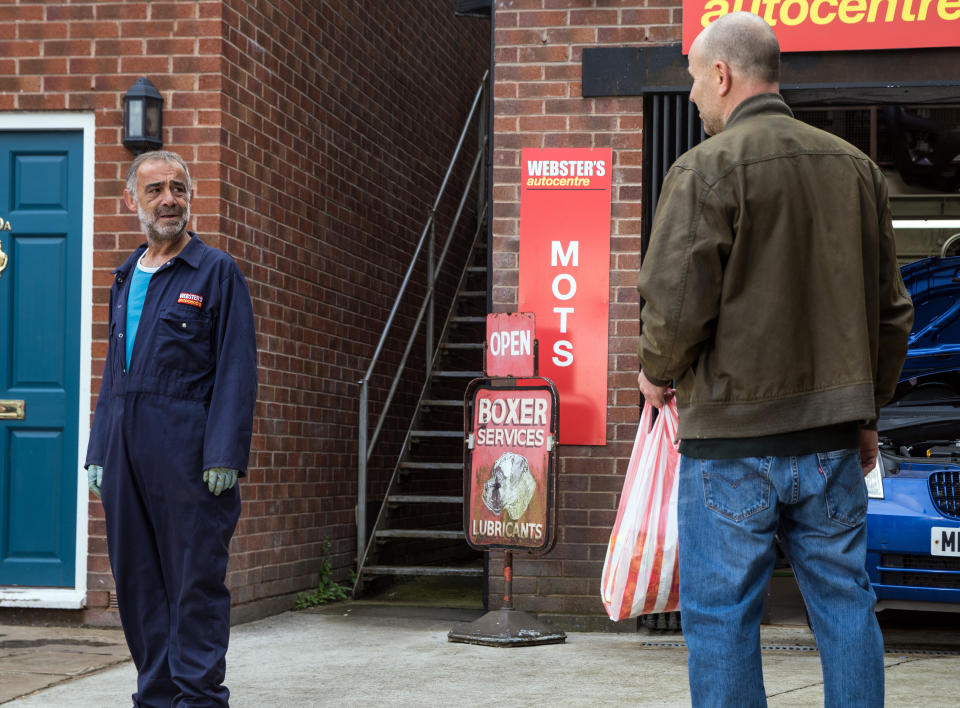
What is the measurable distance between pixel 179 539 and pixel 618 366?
352 cm

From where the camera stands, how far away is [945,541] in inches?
244

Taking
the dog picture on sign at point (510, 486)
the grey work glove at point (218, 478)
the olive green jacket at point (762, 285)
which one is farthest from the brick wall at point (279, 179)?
the olive green jacket at point (762, 285)

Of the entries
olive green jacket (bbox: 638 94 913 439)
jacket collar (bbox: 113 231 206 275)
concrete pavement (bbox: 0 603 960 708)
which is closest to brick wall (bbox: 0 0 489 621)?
concrete pavement (bbox: 0 603 960 708)

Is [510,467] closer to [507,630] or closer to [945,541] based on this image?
[507,630]

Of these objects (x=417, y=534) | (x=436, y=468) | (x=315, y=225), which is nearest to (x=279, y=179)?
(x=315, y=225)

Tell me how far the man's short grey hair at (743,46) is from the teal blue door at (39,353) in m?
4.91

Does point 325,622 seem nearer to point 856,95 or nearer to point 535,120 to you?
point 535,120

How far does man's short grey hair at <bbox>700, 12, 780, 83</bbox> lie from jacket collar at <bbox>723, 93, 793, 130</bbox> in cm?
4

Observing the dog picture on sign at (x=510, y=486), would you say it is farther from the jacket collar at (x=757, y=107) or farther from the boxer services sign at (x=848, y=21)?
the jacket collar at (x=757, y=107)

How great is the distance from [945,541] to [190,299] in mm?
3950

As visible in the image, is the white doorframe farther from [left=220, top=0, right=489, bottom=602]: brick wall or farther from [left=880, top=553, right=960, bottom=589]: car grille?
[left=880, top=553, right=960, bottom=589]: car grille

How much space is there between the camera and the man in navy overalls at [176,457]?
4.05 m

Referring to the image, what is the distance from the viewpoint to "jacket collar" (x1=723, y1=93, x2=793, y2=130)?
3.02m

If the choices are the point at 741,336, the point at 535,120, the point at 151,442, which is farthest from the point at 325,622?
the point at 741,336
